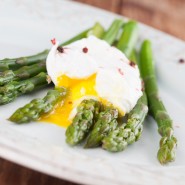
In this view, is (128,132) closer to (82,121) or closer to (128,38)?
(82,121)

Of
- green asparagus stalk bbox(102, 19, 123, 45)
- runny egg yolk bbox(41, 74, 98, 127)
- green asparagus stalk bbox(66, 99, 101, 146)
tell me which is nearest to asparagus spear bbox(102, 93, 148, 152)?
green asparagus stalk bbox(66, 99, 101, 146)

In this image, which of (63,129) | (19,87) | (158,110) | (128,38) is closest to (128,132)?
(63,129)

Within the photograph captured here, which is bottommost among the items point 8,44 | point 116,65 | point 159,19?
point 159,19

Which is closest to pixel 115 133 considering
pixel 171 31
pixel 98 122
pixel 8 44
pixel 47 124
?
pixel 98 122

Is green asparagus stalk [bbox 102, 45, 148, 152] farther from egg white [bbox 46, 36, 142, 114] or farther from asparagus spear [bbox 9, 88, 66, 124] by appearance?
asparagus spear [bbox 9, 88, 66, 124]

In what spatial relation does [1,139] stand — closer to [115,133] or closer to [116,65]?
[115,133]

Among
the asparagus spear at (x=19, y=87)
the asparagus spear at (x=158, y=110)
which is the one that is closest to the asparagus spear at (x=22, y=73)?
the asparagus spear at (x=19, y=87)
